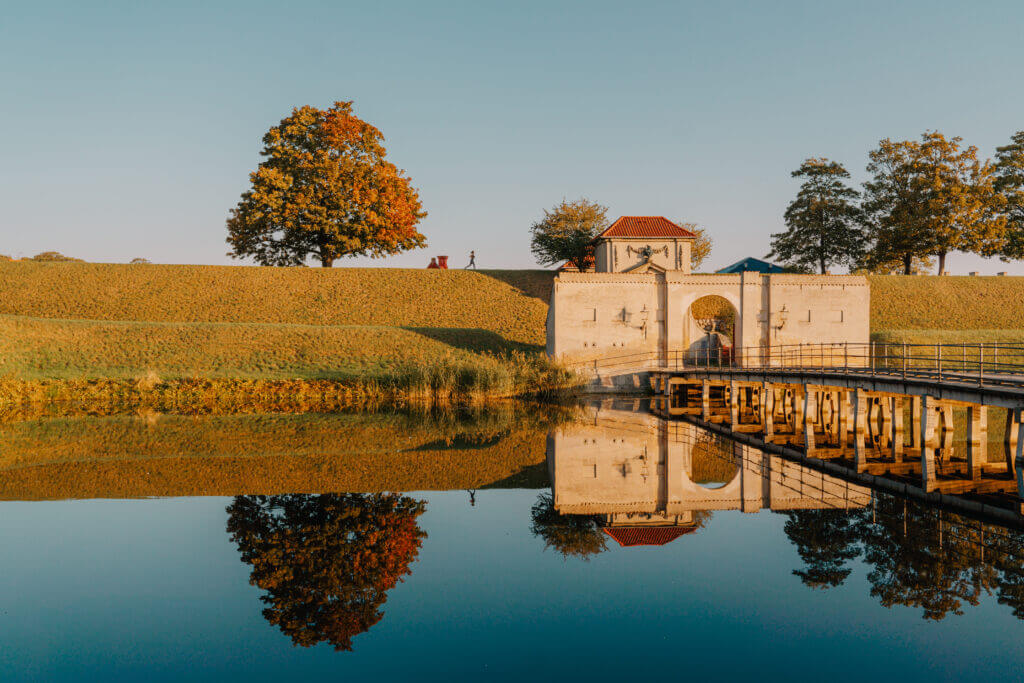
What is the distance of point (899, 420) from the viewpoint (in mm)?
18656

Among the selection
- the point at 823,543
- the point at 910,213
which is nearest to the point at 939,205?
the point at 910,213

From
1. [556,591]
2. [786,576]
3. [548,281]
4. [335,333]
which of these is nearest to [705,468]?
[786,576]

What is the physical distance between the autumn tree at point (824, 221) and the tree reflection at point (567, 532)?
56399 millimetres

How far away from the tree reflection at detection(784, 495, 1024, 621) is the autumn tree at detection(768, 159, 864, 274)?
54372 mm

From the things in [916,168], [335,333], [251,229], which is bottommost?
[335,333]

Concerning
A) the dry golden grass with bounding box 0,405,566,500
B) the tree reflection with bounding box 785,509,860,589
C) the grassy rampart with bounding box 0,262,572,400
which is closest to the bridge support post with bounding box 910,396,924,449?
the tree reflection with bounding box 785,509,860,589

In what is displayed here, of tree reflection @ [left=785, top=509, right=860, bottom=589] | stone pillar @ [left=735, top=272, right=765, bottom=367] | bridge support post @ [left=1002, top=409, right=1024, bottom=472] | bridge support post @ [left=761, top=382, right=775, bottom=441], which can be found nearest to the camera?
tree reflection @ [left=785, top=509, right=860, bottom=589]

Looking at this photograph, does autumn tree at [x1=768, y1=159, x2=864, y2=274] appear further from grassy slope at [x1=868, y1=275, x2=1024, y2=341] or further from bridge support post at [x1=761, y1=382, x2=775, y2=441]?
bridge support post at [x1=761, y1=382, x2=775, y2=441]

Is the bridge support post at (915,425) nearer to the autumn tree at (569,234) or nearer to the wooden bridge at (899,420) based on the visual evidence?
the wooden bridge at (899,420)

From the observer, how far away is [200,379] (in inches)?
1339

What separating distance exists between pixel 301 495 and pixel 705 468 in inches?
382

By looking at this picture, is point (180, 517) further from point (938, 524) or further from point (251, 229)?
point (251, 229)

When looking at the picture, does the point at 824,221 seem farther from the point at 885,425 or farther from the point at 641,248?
the point at 885,425

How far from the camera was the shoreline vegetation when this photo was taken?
32.8m
